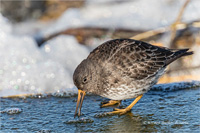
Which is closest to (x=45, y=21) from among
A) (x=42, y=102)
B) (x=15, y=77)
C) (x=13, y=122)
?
(x=15, y=77)

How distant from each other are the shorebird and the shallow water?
0.92 feet

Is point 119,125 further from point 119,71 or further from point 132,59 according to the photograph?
point 132,59

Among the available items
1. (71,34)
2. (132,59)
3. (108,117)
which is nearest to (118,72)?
(132,59)

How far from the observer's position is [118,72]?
5824mm

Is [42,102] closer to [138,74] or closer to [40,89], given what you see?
[40,89]

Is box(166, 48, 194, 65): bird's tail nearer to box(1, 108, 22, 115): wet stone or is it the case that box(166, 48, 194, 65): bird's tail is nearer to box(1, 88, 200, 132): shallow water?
box(1, 88, 200, 132): shallow water

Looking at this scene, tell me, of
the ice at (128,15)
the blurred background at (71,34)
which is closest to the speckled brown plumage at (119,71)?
the blurred background at (71,34)

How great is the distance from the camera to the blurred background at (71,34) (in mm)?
8008

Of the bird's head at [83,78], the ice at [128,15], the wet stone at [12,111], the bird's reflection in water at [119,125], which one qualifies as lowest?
the bird's reflection in water at [119,125]

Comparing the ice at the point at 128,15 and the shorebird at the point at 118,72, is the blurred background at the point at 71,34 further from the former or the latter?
the shorebird at the point at 118,72

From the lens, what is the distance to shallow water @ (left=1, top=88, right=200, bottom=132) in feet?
15.8

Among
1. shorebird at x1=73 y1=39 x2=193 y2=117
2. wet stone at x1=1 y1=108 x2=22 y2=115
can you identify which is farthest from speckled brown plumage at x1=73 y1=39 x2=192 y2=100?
wet stone at x1=1 y1=108 x2=22 y2=115

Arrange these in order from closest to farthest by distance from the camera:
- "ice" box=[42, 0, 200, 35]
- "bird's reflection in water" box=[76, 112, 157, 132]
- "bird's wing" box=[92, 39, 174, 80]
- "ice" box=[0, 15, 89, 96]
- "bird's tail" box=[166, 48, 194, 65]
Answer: "bird's reflection in water" box=[76, 112, 157, 132], "bird's wing" box=[92, 39, 174, 80], "bird's tail" box=[166, 48, 194, 65], "ice" box=[0, 15, 89, 96], "ice" box=[42, 0, 200, 35]

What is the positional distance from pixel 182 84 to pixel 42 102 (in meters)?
3.03
